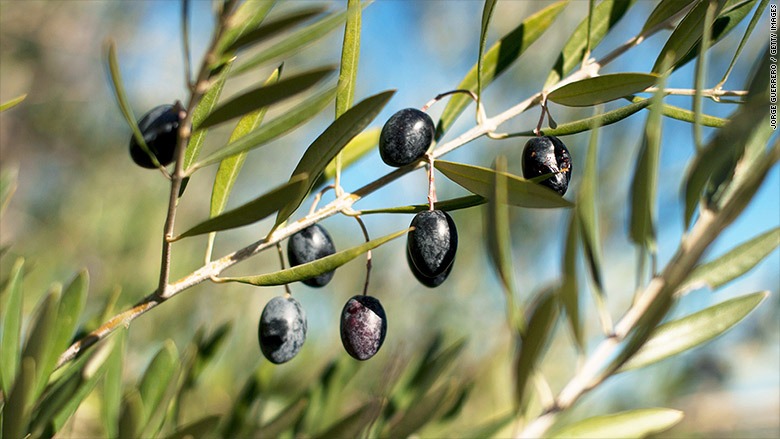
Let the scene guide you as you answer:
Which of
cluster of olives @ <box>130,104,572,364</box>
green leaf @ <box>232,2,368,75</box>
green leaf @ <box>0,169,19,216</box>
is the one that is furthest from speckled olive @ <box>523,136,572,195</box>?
green leaf @ <box>0,169,19,216</box>

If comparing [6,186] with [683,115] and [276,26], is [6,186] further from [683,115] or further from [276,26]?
[683,115]

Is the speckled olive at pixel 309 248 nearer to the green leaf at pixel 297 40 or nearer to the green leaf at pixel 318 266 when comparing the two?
the green leaf at pixel 318 266

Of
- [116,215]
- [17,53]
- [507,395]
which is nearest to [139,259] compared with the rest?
[116,215]

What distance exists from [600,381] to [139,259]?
1170 millimetres

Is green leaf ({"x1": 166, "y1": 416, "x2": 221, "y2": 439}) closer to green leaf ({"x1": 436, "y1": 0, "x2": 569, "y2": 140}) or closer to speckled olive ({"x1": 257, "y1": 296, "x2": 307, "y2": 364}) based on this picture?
speckled olive ({"x1": 257, "y1": 296, "x2": 307, "y2": 364})

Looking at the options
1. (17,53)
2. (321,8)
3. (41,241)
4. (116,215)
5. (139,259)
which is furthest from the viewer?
(17,53)

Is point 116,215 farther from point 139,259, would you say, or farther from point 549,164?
point 549,164

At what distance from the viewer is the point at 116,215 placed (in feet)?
4.70

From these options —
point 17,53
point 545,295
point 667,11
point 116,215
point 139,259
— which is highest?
point 17,53

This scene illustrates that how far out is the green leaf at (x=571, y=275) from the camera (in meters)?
0.32

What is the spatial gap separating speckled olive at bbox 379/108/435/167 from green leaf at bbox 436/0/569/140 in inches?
3.5

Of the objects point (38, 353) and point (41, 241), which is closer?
point (38, 353)

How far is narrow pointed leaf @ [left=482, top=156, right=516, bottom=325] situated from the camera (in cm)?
30

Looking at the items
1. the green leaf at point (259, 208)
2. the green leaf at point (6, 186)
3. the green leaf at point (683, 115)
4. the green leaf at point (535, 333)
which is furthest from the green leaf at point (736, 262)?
the green leaf at point (6, 186)
